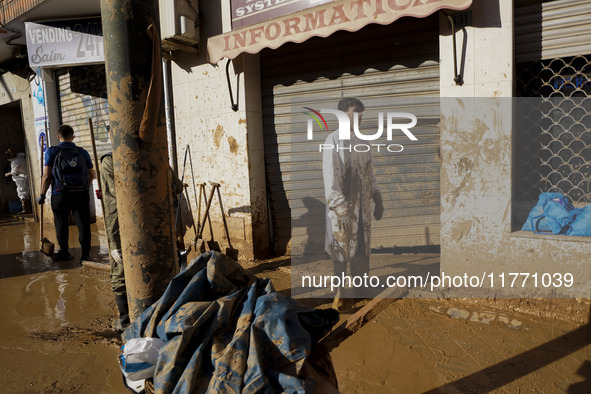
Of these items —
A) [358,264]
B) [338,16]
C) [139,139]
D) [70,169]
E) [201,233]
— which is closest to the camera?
[139,139]

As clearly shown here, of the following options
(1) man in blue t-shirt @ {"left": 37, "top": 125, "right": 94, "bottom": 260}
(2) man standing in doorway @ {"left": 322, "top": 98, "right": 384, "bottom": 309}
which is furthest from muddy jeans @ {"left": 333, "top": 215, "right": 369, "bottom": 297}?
(1) man in blue t-shirt @ {"left": 37, "top": 125, "right": 94, "bottom": 260}

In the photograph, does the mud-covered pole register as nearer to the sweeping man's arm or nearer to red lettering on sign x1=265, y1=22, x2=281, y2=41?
red lettering on sign x1=265, y1=22, x2=281, y2=41

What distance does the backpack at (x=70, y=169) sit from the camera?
5.96 metres

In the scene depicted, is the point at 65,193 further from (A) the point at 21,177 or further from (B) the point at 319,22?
(A) the point at 21,177

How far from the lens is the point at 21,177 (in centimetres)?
1120

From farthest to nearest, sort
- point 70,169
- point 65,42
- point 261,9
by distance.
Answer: point 65,42
point 70,169
point 261,9

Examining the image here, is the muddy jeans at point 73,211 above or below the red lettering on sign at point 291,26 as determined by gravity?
below

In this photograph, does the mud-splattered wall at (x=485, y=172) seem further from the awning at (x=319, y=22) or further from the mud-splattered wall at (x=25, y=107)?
the mud-splattered wall at (x=25, y=107)

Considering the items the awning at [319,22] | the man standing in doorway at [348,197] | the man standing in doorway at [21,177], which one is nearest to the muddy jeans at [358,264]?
the man standing in doorway at [348,197]

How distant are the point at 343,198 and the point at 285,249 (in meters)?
2.28

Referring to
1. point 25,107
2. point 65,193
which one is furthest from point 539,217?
point 25,107

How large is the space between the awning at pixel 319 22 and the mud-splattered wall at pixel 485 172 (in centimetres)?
35

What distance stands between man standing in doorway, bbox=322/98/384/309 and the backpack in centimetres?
393

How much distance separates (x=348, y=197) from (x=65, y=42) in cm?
710
